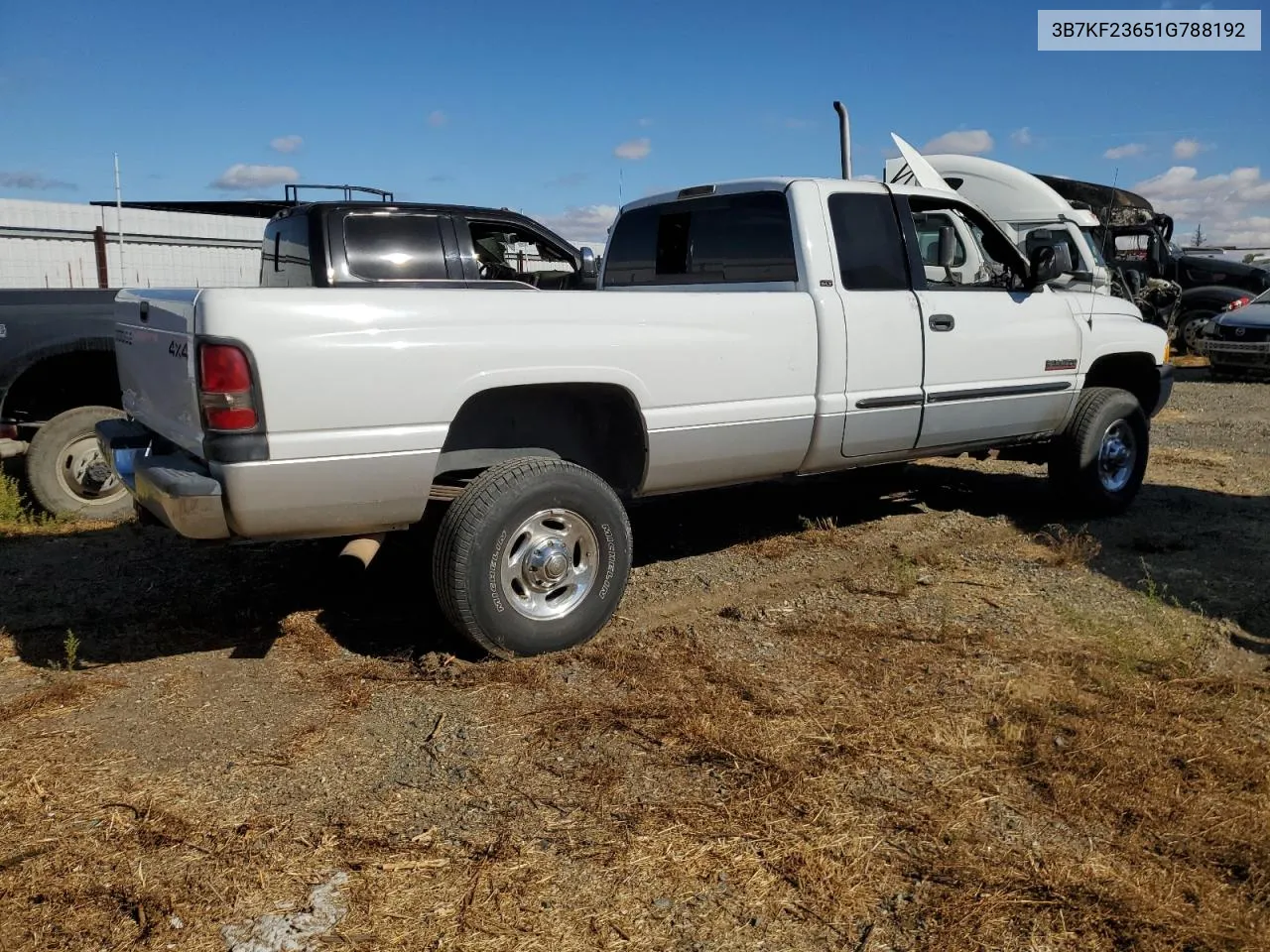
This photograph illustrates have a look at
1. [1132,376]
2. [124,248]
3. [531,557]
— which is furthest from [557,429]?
[124,248]

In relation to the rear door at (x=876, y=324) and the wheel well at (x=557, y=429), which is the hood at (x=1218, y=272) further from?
the wheel well at (x=557, y=429)

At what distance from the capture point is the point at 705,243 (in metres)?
5.68

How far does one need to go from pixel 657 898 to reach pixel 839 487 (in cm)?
515

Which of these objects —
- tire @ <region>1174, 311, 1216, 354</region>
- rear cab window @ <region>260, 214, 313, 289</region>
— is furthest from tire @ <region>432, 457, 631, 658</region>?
tire @ <region>1174, 311, 1216, 354</region>

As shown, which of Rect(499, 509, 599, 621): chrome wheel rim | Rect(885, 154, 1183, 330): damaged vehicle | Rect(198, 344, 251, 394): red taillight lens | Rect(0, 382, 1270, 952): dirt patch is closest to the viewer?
Rect(0, 382, 1270, 952): dirt patch

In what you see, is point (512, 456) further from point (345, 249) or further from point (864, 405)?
point (345, 249)

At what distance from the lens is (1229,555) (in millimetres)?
5730

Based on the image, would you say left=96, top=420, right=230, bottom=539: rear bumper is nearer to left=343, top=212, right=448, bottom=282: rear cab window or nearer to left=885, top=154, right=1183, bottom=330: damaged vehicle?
left=343, top=212, right=448, bottom=282: rear cab window

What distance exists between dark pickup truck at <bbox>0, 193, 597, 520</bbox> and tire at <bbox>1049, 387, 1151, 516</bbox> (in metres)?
3.43

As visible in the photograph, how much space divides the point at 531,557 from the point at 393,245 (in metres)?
2.89

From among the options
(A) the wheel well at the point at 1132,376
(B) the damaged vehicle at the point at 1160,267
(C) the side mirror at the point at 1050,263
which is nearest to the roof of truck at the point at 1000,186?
(B) the damaged vehicle at the point at 1160,267

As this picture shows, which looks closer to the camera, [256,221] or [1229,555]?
[1229,555]

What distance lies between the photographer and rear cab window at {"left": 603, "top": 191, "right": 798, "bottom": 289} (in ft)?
17.1

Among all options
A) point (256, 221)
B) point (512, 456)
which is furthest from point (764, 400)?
point (256, 221)
